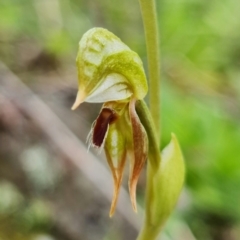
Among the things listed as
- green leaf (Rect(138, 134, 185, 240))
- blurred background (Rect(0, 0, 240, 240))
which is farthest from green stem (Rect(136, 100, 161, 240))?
blurred background (Rect(0, 0, 240, 240))

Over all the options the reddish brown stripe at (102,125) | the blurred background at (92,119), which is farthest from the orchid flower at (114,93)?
the blurred background at (92,119)

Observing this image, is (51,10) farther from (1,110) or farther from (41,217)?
(41,217)

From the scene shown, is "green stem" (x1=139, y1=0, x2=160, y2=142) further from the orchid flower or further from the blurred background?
the blurred background

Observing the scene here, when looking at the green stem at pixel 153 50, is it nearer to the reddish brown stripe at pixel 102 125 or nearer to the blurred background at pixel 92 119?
the reddish brown stripe at pixel 102 125

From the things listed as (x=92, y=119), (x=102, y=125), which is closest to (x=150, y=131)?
(x=102, y=125)

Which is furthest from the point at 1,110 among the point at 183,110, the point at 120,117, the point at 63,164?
the point at 120,117

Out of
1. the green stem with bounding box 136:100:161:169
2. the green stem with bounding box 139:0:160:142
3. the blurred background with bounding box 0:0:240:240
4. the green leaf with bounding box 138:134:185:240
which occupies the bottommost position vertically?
the blurred background with bounding box 0:0:240:240
